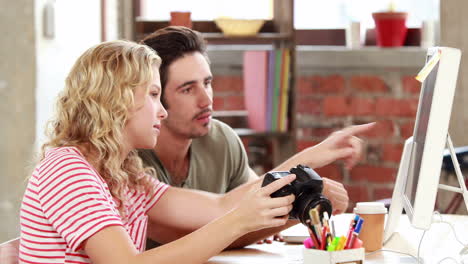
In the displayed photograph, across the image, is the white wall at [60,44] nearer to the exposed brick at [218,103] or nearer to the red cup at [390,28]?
the exposed brick at [218,103]

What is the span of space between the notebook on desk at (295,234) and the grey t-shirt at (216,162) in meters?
0.32

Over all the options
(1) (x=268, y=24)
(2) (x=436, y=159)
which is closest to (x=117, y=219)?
(2) (x=436, y=159)

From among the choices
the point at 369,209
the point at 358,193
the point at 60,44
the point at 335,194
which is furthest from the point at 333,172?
the point at 369,209

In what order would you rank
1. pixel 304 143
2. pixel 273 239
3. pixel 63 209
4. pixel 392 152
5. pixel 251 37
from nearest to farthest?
1. pixel 63 209
2. pixel 273 239
3. pixel 251 37
4. pixel 392 152
5. pixel 304 143

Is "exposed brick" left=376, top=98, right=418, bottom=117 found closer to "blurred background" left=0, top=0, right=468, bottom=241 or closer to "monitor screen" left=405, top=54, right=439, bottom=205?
"blurred background" left=0, top=0, right=468, bottom=241

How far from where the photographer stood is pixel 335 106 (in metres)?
3.97

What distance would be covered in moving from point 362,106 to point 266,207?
2.45 meters

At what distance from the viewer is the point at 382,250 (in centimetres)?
192

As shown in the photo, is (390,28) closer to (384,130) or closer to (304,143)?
(384,130)

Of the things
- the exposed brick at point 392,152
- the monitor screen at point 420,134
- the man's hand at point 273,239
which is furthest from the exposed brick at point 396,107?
the monitor screen at point 420,134

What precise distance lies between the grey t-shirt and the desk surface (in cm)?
44

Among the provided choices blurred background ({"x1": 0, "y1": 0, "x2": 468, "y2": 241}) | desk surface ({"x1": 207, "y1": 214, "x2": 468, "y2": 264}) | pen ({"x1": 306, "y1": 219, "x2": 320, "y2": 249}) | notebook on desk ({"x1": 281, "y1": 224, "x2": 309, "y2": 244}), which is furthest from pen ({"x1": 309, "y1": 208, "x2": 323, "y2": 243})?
blurred background ({"x1": 0, "y1": 0, "x2": 468, "y2": 241})

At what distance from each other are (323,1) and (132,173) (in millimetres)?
2280

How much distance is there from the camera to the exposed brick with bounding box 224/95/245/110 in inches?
156
